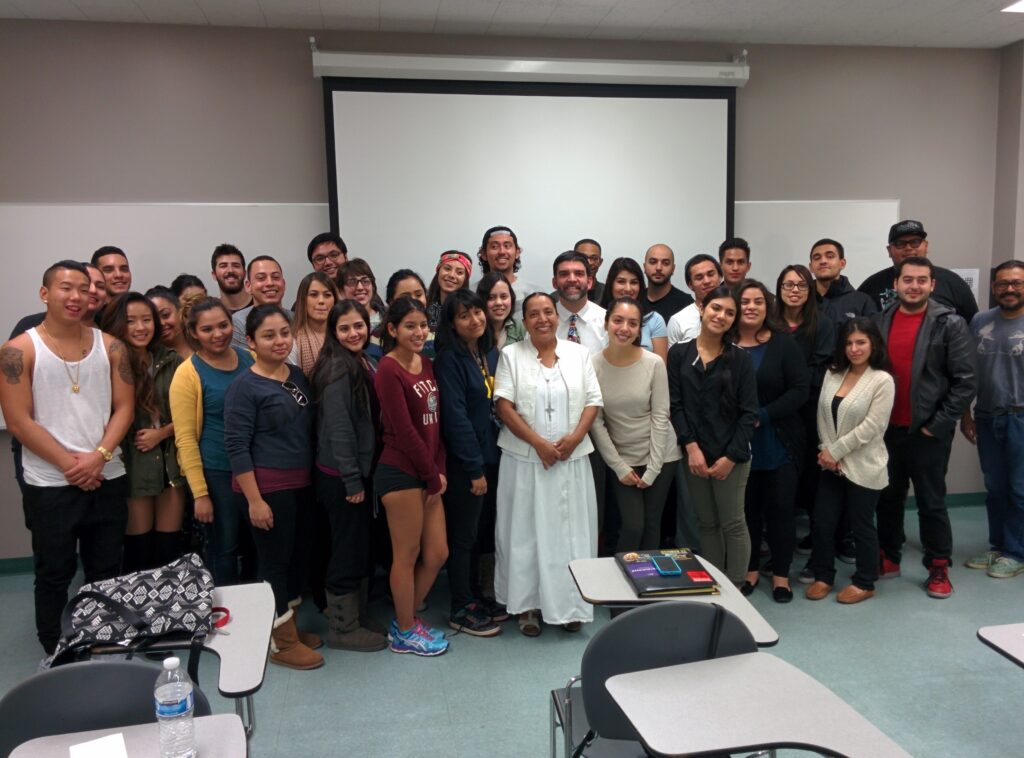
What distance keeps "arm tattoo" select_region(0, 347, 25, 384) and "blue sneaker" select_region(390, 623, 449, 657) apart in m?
1.87

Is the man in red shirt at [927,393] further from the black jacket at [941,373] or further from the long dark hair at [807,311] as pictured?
the long dark hair at [807,311]

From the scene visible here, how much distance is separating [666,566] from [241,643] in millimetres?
1236

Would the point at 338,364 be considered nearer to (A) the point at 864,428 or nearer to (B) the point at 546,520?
(B) the point at 546,520

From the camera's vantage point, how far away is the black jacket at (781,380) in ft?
11.1

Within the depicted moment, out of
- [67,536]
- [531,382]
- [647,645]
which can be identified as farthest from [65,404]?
[647,645]

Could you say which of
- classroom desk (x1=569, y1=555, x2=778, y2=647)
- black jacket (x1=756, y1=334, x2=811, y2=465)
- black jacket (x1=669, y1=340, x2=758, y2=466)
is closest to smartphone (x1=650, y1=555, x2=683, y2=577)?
classroom desk (x1=569, y1=555, x2=778, y2=647)

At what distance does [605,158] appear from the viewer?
→ 4551 mm

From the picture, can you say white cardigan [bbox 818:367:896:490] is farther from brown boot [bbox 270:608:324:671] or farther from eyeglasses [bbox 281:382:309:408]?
brown boot [bbox 270:608:324:671]

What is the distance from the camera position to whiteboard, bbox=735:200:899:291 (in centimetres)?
481

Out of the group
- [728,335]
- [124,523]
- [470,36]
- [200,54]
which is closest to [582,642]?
[728,335]

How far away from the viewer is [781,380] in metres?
3.40

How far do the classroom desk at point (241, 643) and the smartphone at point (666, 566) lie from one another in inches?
44.9

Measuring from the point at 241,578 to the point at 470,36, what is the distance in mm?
3426

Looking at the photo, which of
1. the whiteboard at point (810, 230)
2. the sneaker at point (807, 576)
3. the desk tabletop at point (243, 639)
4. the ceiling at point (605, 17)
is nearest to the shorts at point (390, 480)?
the desk tabletop at point (243, 639)
